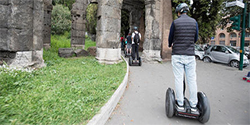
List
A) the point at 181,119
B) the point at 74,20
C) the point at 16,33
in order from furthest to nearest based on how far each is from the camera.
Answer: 1. the point at 74,20
2. the point at 16,33
3. the point at 181,119

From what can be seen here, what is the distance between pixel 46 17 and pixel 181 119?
43.7 feet

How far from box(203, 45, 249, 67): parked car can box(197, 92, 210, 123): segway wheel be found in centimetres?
1106

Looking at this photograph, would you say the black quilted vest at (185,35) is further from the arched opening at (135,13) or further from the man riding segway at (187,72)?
the arched opening at (135,13)

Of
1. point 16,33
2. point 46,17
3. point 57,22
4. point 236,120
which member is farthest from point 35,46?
point 57,22

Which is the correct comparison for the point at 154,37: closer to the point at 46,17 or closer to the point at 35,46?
the point at 35,46

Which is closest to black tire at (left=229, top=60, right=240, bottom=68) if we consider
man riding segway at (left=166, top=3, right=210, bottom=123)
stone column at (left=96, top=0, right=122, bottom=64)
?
stone column at (left=96, top=0, right=122, bottom=64)

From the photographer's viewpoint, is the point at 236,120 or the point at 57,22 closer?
the point at 236,120

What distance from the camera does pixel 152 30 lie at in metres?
9.69

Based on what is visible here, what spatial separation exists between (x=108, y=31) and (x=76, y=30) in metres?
8.14

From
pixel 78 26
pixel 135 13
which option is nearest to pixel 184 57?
pixel 78 26

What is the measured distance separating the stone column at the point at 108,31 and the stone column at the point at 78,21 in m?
7.59

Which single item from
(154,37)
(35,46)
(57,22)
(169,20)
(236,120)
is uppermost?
(57,22)

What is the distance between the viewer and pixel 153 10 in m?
9.52

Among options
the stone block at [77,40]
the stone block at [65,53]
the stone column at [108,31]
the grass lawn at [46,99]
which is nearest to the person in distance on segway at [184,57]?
the grass lawn at [46,99]
